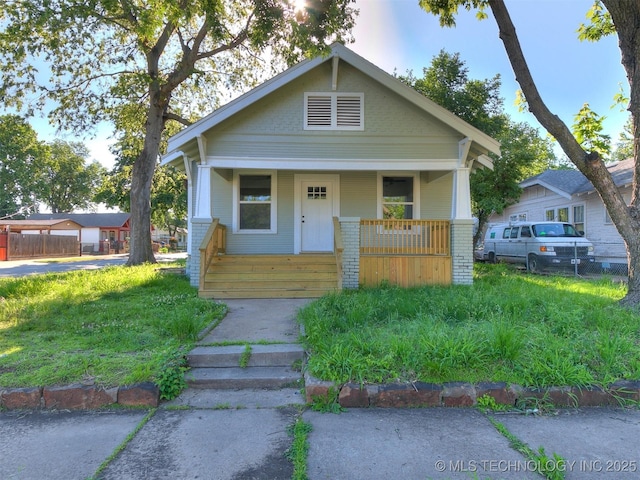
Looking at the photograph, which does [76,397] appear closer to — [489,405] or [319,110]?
[489,405]

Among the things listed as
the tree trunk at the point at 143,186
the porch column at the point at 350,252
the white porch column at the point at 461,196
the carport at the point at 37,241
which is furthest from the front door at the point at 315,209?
the carport at the point at 37,241

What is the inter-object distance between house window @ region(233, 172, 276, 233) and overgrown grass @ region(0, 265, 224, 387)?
2.42 m

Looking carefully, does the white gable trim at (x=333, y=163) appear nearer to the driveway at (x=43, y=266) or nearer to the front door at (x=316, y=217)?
the front door at (x=316, y=217)

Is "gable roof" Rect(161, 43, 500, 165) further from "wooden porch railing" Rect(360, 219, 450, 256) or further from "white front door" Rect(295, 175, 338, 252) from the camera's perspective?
"white front door" Rect(295, 175, 338, 252)

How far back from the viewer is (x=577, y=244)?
11.9 m

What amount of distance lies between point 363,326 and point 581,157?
4916mm

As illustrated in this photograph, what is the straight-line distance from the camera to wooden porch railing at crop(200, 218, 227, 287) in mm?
7648

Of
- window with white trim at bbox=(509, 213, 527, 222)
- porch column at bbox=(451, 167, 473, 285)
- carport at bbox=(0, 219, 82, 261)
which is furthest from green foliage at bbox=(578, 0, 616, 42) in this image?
carport at bbox=(0, 219, 82, 261)

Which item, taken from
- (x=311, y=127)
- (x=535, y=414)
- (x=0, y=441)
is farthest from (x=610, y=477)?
(x=311, y=127)

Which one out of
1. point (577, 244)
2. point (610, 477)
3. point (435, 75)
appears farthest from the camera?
point (435, 75)

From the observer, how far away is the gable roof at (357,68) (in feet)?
27.6

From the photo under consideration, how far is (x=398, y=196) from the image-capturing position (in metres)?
10.4

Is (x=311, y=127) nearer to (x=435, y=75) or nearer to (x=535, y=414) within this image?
(x=535, y=414)

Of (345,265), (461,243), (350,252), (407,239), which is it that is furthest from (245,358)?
(461,243)
